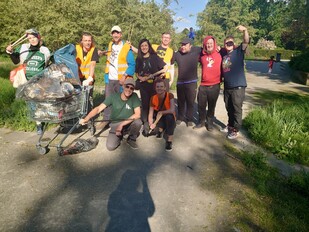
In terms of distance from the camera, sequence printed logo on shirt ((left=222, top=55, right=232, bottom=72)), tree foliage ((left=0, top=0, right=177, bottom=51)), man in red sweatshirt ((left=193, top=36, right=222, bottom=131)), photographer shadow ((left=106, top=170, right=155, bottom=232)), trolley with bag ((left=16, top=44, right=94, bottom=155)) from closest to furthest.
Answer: photographer shadow ((left=106, top=170, right=155, bottom=232))
trolley with bag ((left=16, top=44, right=94, bottom=155))
printed logo on shirt ((left=222, top=55, right=232, bottom=72))
man in red sweatshirt ((left=193, top=36, right=222, bottom=131))
tree foliage ((left=0, top=0, right=177, bottom=51))

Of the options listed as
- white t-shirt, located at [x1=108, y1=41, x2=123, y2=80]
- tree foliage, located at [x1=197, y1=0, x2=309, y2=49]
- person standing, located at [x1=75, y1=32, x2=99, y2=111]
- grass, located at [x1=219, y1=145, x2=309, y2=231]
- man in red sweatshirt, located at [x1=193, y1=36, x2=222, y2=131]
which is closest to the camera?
grass, located at [x1=219, y1=145, x2=309, y2=231]

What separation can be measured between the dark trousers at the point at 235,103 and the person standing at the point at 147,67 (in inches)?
60.2

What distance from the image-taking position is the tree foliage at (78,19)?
1283cm

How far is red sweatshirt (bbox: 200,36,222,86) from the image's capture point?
5.37 metres

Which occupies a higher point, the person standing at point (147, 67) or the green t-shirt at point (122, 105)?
the person standing at point (147, 67)

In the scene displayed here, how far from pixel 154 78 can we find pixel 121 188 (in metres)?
2.65

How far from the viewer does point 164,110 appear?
16.4 feet

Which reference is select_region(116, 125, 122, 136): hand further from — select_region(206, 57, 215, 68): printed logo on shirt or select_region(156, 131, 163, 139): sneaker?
select_region(206, 57, 215, 68): printed logo on shirt

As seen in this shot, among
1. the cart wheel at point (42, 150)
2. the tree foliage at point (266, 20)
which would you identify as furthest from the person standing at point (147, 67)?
the tree foliage at point (266, 20)

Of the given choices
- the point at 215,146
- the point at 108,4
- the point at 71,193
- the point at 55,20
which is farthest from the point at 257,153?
the point at 108,4

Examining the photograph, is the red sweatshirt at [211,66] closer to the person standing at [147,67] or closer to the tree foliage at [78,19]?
the person standing at [147,67]

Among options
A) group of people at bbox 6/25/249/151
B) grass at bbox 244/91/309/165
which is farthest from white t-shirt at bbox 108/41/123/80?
grass at bbox 244/91/309/165

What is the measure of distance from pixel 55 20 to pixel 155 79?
32.4 feet

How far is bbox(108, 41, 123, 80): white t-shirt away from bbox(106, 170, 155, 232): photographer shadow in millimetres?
2619
